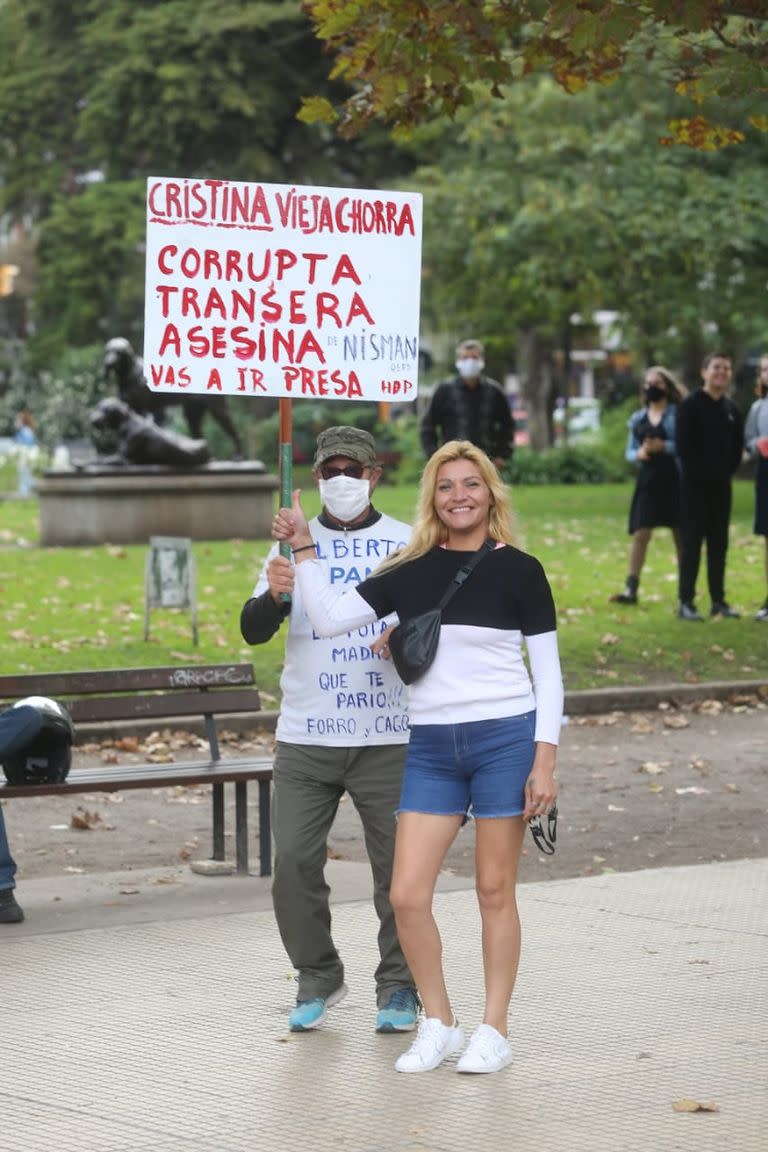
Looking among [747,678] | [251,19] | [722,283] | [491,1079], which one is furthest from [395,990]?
[251,19]

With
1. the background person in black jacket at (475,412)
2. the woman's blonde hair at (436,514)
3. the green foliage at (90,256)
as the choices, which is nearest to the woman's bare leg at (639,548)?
the background person in black jacket at (475,412)

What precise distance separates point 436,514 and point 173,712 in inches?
137

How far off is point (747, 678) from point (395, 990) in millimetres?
8665

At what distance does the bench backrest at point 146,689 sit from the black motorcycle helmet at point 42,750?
1.50 ft

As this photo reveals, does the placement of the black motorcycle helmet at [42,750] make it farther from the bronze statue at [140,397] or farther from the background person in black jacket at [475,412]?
the bronze statue at [140,397]

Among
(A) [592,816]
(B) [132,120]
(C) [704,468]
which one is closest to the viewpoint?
(A) [592,816]

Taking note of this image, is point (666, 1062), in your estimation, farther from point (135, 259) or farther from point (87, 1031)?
point (135, 259)

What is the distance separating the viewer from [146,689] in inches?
368

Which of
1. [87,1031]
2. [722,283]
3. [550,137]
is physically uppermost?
[550,137]

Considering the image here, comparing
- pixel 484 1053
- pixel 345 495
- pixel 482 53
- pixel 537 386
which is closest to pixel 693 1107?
pixel 484 1053

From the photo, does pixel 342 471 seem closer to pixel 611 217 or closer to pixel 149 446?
pixel 149 446

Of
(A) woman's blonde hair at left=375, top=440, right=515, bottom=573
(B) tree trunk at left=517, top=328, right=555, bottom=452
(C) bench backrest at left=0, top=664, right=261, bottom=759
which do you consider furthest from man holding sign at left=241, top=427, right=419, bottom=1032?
(B) tree trunk at left=517, top=328, right=555, bottom=452

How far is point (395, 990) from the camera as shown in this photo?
635 cm

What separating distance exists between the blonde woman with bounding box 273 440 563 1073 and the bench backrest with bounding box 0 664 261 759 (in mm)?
3351
